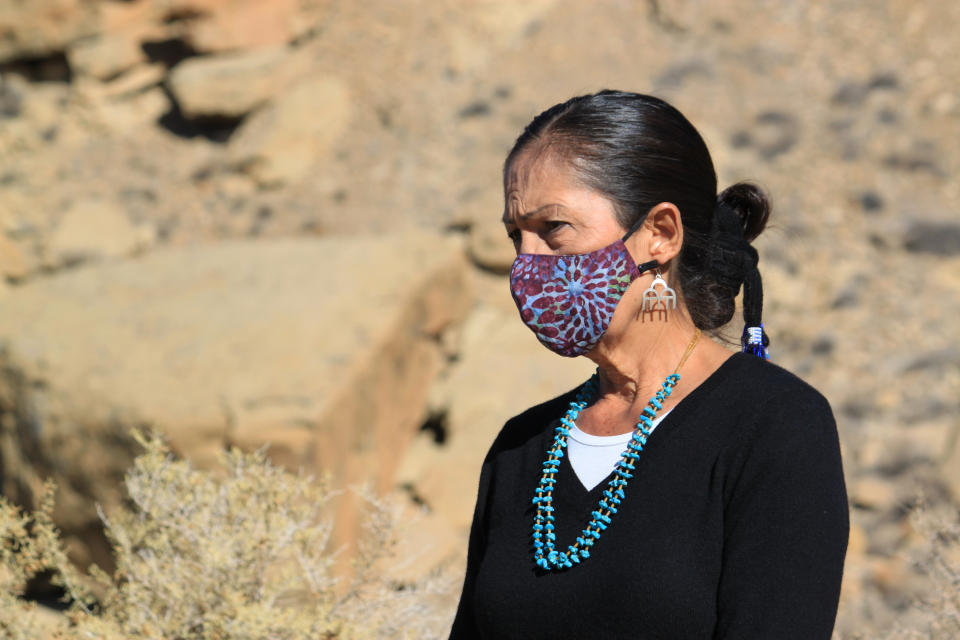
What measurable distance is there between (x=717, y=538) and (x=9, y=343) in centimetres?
672

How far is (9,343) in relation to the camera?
7.15 m

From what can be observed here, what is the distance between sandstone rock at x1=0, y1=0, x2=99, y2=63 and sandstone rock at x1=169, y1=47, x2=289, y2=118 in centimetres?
194

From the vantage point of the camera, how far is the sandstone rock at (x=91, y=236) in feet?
37.8

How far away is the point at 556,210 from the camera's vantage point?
6.11ft

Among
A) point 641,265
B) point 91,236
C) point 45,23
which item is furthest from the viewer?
point 45,23

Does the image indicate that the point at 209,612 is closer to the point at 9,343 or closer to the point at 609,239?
the point at 609,239

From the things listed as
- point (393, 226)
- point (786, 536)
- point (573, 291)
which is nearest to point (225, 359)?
point (573, 291)

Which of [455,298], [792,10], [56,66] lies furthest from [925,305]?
[56,66]

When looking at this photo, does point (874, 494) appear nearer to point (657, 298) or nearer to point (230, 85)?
point (657, 298)

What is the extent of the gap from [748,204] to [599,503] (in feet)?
2.54

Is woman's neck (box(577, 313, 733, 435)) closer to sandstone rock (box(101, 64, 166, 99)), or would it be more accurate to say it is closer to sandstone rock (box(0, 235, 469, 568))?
sandstone rock (box(0, 235, 469, 568))

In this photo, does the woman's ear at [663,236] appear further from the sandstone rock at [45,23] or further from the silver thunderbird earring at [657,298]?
the sandstone rock at [45,23]

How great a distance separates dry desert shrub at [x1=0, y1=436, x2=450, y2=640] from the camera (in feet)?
9.75

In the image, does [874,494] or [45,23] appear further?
[45,23]
